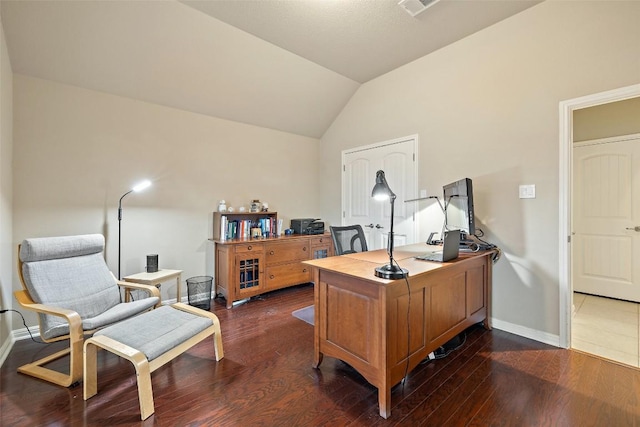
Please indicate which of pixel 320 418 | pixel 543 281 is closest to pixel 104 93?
pixel 320 418

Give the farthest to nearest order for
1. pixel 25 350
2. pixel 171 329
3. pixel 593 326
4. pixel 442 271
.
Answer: pixel 593 326, pixel 25 350, pixel 442 271, pixel 171 329

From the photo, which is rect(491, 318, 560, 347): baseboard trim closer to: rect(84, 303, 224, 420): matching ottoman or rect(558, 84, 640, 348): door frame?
rect(558, 84, 640, 348): door frame

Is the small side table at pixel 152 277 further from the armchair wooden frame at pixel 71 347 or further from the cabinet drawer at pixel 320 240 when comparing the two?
the cabinet drawer at pixel 320 240

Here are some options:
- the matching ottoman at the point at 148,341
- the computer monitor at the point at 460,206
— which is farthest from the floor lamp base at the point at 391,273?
the matching ottoman at the point at 148,341

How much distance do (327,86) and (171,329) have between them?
11.1 feet

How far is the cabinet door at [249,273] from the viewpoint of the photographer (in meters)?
3.36

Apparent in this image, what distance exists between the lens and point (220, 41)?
2.83m

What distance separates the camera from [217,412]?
1.61 metres

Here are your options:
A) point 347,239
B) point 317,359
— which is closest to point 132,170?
point 347,239

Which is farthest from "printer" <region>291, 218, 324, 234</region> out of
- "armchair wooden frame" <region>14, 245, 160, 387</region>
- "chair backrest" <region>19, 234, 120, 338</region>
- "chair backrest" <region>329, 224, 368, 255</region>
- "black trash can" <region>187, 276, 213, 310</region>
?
"armchair wooden frame" <region>14, 245, 160, 387</region>

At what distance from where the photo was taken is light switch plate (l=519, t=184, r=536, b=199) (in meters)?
2.50

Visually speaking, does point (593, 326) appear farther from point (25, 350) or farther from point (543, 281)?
point (25, 350)

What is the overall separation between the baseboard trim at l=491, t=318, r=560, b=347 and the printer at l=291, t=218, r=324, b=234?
2.42 metres

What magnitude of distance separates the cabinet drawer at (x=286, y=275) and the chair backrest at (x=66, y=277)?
1664mm
